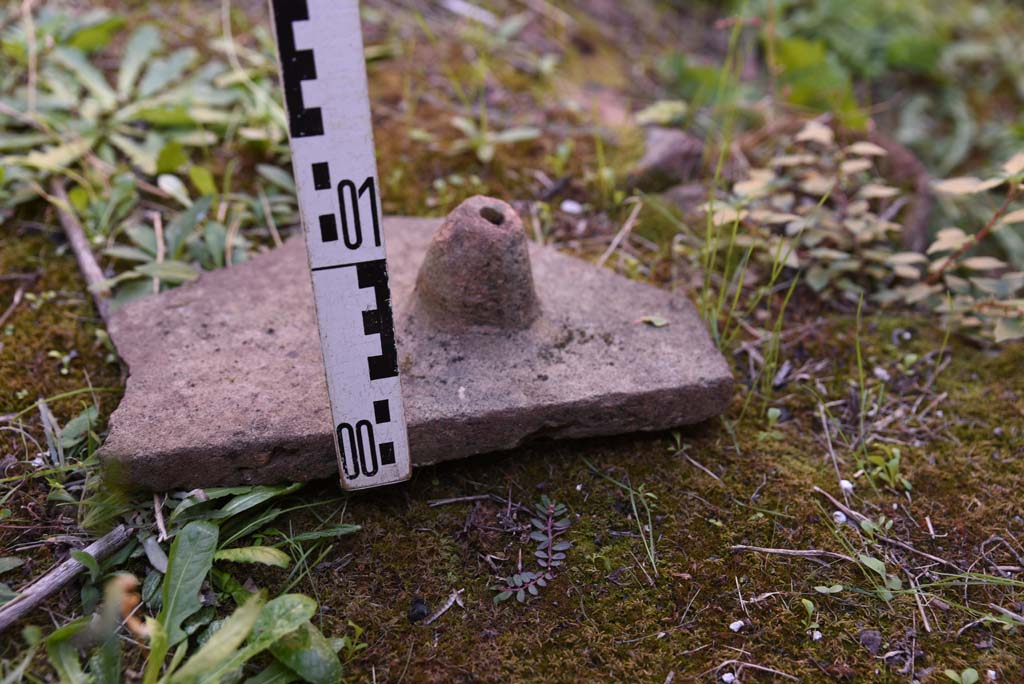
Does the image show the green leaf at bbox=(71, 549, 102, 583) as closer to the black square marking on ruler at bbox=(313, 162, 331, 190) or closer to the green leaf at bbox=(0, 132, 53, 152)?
the black square marking on ruler at bbox=(313, 162, 331, 190)

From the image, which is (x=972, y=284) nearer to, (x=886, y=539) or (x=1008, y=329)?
(x=1008, y=329)

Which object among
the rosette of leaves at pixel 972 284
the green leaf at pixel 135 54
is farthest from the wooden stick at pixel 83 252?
the rosette of leaves at pixel 972 284

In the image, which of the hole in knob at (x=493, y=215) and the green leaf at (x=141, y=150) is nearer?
the hole in knob at (x=493, y=215)

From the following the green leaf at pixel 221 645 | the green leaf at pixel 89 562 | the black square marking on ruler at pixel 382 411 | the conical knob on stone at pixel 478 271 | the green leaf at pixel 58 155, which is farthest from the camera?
the green leaf at pixel 58 155

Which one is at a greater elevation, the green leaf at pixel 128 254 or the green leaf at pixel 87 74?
the green leaf at pixel 87 74

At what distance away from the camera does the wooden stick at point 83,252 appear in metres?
2.63

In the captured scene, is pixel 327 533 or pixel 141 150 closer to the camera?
pixel 327 533

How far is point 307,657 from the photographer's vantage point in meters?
1.80

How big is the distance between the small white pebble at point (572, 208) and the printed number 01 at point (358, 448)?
1.58 m

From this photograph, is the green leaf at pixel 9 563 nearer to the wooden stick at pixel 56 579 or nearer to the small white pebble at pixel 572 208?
the wooden stick at pixel 56 579

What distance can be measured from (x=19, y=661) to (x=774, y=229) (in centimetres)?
284

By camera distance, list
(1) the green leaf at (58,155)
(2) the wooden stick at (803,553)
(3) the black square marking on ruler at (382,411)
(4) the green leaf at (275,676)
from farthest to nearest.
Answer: (1) the green leaf at (58,155) < (2) the wooden stick at (803,553) < (3) the black square marking on ruler at (382,411) < (4) the green leaf at (275,676)

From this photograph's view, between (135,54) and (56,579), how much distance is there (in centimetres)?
248

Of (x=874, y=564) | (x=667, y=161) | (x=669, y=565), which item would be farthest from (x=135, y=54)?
(x=874, y=564)
